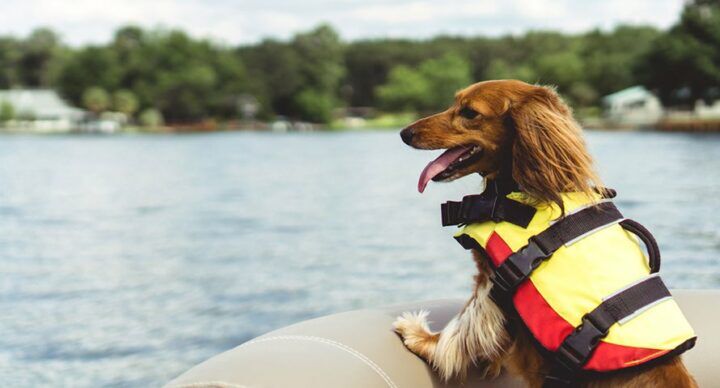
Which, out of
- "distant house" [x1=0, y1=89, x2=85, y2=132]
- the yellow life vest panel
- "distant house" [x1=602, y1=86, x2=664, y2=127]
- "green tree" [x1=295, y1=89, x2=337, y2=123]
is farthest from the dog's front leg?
"distant house" [x1=0, y1=89, x2=85, y2=132]

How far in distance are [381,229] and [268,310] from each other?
23.0ft

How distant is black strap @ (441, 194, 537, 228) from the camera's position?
334 cm

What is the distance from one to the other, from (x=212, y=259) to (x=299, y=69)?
349 feet

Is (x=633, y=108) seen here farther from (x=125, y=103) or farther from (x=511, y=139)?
(x=511, y=139)

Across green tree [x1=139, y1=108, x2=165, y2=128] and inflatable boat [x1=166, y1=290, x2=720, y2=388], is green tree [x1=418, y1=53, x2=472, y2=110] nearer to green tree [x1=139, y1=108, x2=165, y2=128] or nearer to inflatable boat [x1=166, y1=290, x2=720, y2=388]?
green tree [x1=139, y1=108, x2=165, y2=128]

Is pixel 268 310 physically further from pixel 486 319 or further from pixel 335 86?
pixel 335 86

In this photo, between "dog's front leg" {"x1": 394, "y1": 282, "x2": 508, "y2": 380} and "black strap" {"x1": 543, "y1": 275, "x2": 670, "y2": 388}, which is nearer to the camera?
"black strap" {"x1": 543, "y1": 275, "x2": 670, "y2": 388}

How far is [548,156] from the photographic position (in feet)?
10.8

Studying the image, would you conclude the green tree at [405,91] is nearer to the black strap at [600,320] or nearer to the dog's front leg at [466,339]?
the dog's front leg at [466,339]

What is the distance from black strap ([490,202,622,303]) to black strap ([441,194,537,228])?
11 centimetres

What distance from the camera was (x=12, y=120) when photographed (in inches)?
4628

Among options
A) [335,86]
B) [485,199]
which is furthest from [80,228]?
[335,86]

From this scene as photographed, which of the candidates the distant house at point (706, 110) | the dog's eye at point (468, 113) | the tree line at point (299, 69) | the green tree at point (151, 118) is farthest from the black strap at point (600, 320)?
the green tree at point (151, 118)

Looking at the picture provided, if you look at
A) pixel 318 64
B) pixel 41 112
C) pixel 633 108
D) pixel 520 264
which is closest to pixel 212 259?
pixel 520 264
